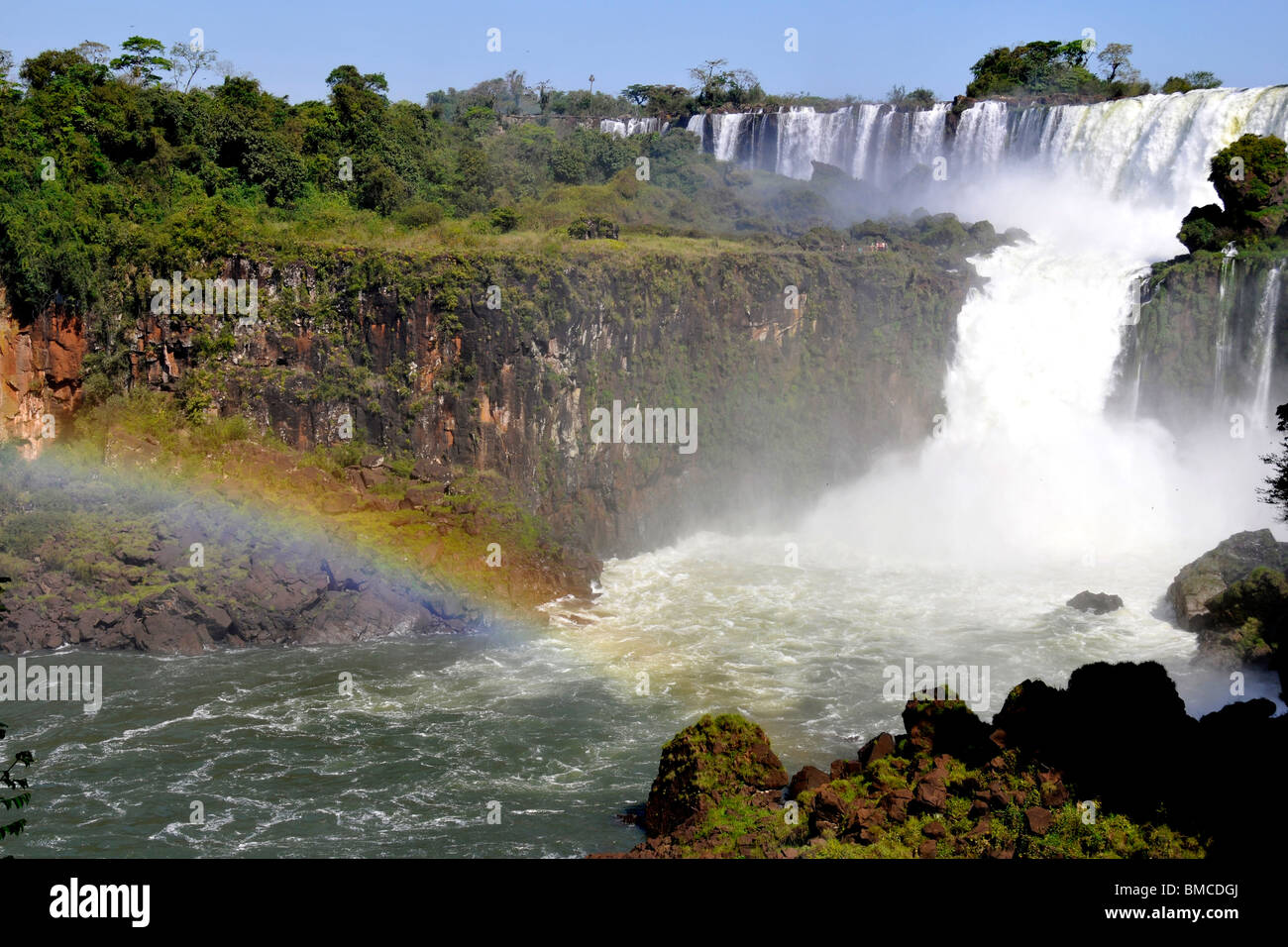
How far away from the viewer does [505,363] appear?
1484 inches

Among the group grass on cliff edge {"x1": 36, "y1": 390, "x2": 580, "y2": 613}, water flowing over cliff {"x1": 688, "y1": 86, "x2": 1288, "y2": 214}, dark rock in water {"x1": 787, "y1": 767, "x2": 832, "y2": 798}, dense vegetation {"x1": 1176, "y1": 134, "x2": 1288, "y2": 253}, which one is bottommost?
dark rock in water {"x1": 787, "y1": 767, "x2": 832, "y2": 798}

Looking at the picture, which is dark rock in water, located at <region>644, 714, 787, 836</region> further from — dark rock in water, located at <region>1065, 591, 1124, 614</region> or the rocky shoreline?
dark rock in water, located at <region>1065, 591, 1124, 614</region>

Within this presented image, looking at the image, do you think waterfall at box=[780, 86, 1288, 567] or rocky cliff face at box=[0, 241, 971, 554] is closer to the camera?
rocky cliff face at box=[0, 241, 971, 554]

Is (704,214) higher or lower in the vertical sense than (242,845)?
higher

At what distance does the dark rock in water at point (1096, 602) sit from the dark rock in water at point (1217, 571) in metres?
1.54

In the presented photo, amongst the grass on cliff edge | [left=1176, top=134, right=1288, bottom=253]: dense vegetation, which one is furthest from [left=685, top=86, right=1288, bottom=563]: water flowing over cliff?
the grass on cliff edge

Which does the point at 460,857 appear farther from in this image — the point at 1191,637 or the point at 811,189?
the point at 811,189

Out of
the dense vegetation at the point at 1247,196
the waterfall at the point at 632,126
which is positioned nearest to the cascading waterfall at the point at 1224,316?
the dense vegetation at the point at 1247,196

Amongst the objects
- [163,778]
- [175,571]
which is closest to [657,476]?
[175,571]

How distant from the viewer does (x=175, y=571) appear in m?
31.4

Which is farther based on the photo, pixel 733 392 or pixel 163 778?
pixel 733 392

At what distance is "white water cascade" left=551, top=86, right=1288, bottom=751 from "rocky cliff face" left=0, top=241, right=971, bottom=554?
2910 mm

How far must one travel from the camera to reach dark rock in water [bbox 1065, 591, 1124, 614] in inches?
1308
